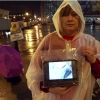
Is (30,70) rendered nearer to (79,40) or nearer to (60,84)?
(60,84)

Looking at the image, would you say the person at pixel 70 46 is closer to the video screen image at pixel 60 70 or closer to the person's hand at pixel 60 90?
the person's hand at pixel 60 90

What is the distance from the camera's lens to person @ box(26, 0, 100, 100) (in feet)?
5.92

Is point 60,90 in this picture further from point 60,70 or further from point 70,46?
point 70,46

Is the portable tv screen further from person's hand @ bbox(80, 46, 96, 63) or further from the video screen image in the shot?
person's hand @ bbox(80, 46, 96, 63)

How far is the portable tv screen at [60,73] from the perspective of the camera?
1.69 meters

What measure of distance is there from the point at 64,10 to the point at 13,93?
3387 mm

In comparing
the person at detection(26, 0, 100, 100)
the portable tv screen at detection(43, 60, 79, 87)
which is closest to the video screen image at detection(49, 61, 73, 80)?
the portable tv screen at detection(43, 60, 79, 87)

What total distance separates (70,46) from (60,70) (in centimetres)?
29

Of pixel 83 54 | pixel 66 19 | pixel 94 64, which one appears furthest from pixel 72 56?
pixel 66 19

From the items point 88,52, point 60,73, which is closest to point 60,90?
point 60,73

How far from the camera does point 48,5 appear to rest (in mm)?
119812

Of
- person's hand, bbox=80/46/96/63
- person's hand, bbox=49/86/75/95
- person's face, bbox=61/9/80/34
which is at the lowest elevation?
person's hand, bbox=49/86/75/95

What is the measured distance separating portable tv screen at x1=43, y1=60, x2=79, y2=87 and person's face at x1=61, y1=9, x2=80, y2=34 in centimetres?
34

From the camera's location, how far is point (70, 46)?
1891 mm
